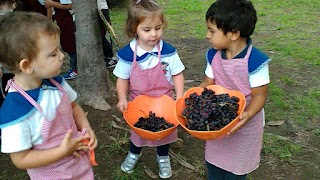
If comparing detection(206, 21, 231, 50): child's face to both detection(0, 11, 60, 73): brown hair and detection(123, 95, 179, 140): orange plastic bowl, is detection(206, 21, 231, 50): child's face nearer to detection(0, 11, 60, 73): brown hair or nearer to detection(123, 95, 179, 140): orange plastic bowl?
detection(123, 95, 179, 140): orange plastic bowl

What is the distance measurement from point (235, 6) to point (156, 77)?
0.77 meters

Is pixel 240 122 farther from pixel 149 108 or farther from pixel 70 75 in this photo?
pixel 70 75

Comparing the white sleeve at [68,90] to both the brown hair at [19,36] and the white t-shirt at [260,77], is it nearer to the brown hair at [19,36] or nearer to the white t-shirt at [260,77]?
the brown hair at [19,36]

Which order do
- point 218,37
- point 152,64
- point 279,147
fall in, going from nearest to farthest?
1. point 218,37
2. point 152,64
3. point 279,147

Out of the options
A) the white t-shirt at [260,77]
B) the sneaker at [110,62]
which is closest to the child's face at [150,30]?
the white t-shirt at [260,77]

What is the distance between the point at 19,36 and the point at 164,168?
5.46 ft

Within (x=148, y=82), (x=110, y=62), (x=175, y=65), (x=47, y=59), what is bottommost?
(x=110, y=62)

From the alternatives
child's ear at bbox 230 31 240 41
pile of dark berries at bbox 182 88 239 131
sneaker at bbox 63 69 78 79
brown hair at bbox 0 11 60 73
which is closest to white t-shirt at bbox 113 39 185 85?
pile of dark berries at bbox 182 88 239 131

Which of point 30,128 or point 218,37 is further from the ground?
point 218,37

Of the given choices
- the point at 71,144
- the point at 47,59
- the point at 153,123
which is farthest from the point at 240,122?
the point at 47,59

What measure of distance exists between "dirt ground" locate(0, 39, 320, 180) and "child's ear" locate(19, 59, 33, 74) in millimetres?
1484

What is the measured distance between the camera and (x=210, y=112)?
2.15 metres

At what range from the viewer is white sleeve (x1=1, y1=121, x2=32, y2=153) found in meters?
1.71

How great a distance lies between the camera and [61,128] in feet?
6.20
